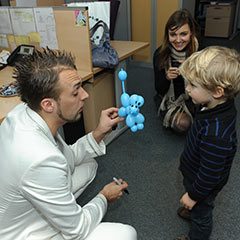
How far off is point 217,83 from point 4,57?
159 centimetres

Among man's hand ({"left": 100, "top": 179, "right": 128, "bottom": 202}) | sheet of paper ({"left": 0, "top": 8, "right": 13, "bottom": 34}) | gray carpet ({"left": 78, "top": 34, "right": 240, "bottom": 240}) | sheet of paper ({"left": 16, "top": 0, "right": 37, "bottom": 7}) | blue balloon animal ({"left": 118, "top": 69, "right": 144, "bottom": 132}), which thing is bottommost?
gray carpet ({"left": 78, "top": 34, "right": 240, "bottom": 240})

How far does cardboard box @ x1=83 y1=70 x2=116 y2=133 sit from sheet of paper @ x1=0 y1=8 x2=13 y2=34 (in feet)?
2.36

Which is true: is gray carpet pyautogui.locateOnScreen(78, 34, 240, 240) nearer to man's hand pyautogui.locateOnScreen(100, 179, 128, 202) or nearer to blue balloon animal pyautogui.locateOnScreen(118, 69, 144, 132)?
man's hand pyautogui.locateOnScreen(100, 179, 128, 202)

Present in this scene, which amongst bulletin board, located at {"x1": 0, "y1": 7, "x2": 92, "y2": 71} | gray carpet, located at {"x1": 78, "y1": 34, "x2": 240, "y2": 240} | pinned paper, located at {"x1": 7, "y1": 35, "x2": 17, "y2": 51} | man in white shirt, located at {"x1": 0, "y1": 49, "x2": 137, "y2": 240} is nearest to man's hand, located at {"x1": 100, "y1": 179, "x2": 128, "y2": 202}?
man in white shirt, located at {"x1": 0, "y1": 49, "x2": 137, "y2": 240}

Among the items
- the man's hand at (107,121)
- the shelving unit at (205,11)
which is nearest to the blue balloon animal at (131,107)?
the man's hand at (107,121)

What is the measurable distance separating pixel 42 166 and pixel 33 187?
0.07 metres

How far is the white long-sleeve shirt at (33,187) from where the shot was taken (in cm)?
76

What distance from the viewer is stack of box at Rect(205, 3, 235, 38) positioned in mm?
4789

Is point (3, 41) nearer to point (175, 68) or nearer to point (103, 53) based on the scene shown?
point (103, 53)

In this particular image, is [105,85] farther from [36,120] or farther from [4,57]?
[36,120]

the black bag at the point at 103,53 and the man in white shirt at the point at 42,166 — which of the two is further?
the black bag at the point at 103,53

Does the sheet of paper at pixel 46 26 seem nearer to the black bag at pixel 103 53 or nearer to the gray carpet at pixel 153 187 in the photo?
the black bag at pixel 103 53

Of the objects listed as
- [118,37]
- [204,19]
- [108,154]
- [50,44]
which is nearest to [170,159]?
[108,154]

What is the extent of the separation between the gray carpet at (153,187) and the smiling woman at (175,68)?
23 cm
